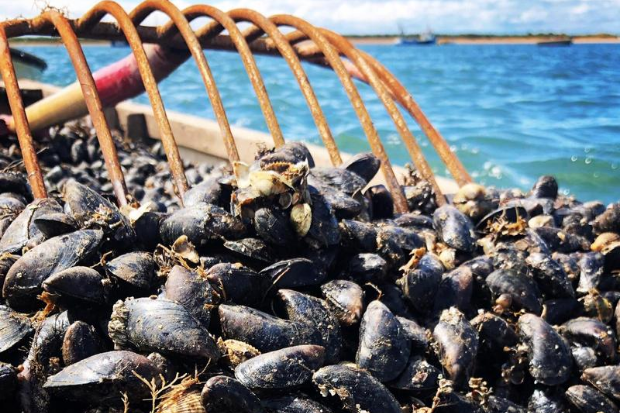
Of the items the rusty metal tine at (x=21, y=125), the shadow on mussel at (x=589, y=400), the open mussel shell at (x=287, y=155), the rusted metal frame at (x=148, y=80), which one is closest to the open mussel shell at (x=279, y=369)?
the open mussel shell at (x=287, y=155)

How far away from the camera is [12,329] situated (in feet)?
7.08

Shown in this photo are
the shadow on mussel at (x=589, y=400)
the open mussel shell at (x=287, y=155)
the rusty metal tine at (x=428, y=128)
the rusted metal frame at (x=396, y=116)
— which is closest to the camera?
the shadow on mussel at (x=589, y=400)

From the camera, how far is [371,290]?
2.66m

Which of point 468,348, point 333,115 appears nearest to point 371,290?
point 468,348

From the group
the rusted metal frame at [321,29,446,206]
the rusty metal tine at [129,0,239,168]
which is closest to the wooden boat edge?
the rusted metal frame at [321,29,446,206]

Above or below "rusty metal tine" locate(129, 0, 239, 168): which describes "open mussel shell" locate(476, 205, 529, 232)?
below

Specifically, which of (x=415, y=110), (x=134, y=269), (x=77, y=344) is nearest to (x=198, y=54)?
(x=415, y=110)

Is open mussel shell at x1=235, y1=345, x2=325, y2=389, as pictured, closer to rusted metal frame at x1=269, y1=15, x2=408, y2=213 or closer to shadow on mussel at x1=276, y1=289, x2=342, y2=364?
shadow on mussel at x1=276, y1=289, x2=342, y2=364

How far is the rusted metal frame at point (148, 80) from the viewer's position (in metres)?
3.44

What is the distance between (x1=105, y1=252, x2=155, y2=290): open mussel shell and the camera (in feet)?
7.40

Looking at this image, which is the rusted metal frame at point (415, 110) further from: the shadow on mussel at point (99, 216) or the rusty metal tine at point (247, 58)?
the shadow on mussel at point (99, 216)

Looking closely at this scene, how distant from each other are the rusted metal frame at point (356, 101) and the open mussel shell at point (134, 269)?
193 cm

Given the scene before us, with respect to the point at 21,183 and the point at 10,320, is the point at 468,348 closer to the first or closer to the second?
the point at 10,320

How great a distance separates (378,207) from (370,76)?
5.31 feet
